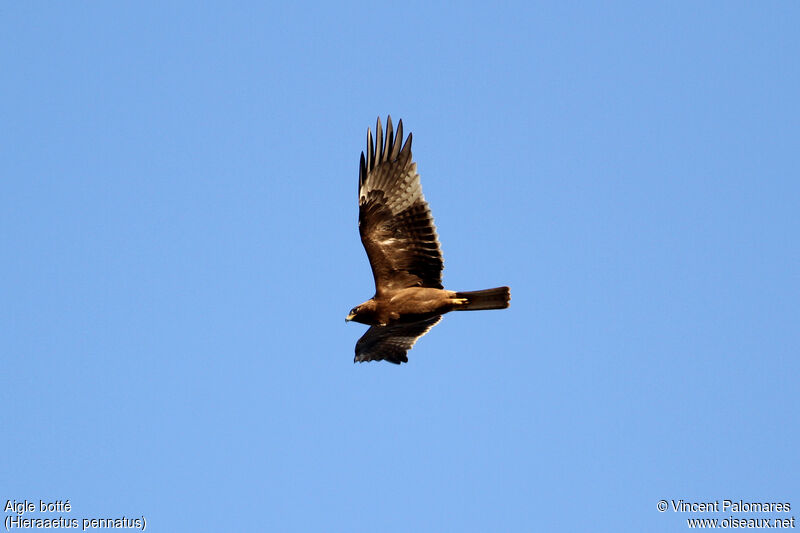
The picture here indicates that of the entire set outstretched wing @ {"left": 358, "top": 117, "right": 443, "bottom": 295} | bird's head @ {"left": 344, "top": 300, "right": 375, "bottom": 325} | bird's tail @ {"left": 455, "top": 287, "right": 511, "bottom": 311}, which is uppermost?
outstretched wing @ {"left": 358, "top": 117, "right": 443, "bottom": 295}

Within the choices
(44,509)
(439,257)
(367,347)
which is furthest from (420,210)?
(44,509)

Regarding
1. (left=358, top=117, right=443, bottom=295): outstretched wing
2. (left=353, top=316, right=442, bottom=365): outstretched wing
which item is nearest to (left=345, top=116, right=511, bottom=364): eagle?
(left=358, top=117, right=443, bottom=295): outstretched wing

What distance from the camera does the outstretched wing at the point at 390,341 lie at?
61.5ft

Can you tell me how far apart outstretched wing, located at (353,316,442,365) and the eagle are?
2.68 ft

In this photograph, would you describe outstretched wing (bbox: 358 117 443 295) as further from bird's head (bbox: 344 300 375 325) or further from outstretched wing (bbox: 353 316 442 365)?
outstretched wing (bbox: 353 316 442 365)

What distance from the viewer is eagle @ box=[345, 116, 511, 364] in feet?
57.3

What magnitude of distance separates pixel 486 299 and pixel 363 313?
74.0 inches

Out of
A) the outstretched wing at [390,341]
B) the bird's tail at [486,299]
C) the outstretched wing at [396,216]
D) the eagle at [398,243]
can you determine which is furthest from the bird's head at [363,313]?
the bird's tail at [486,299]

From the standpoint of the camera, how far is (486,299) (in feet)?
56.3

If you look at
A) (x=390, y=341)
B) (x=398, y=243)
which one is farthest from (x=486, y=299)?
(x=390, y=341)

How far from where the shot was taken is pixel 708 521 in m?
18.2

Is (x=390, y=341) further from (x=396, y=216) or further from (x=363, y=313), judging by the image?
(x=396, y=216)

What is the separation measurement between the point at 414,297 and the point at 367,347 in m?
2.04

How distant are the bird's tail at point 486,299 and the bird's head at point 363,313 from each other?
130 cm
